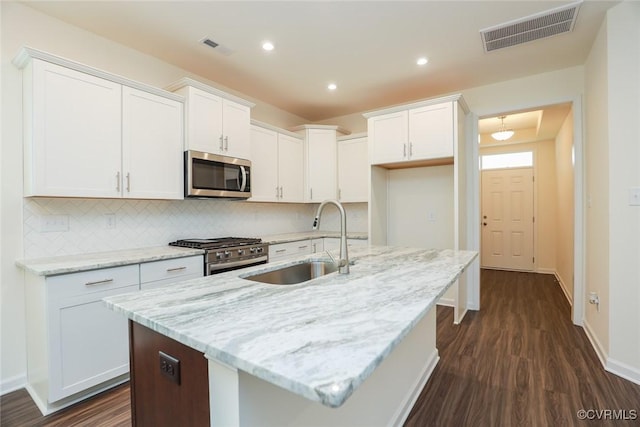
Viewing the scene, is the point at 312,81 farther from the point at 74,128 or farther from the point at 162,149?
the point at 74,128

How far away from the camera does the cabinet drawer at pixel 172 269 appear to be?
7.36 feet

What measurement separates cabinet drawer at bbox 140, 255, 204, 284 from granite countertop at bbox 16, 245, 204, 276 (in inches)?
1.6

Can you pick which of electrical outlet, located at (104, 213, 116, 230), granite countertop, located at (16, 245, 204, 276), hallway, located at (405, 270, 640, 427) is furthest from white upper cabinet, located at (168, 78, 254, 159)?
hallway, located at (405, 270, 640, 427)

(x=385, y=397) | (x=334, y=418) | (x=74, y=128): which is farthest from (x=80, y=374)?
(x=385, y=397)

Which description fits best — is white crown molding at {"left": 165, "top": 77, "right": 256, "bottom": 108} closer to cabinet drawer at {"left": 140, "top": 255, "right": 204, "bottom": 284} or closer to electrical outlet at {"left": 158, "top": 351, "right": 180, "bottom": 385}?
cabinet drawer at {"left": 140, "top": 255, "right": 204, "bottom": 284}

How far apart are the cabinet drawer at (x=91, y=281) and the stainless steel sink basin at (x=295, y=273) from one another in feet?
3.57

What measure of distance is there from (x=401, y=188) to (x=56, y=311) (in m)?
3.67

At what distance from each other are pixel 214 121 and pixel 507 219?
5.63 metres

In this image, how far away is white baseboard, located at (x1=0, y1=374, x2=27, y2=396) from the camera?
6.79ft

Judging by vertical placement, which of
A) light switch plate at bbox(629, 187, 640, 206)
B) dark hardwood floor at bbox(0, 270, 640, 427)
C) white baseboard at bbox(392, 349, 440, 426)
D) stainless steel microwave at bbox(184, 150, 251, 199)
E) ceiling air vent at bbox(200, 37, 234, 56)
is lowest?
dark hardwood floor at bbox(0, 270, 640, 427)

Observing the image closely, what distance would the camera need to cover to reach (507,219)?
6.01 metres

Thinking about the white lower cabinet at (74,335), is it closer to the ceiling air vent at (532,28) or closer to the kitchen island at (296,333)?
the kitchen island at (296,333)

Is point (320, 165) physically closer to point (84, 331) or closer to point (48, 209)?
point (48, 209)

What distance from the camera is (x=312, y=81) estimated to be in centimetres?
349
